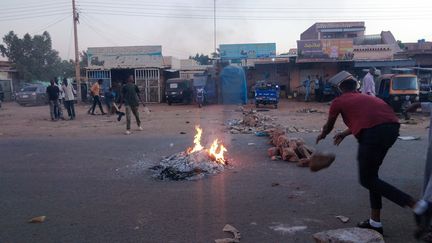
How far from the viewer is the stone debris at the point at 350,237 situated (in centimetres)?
358

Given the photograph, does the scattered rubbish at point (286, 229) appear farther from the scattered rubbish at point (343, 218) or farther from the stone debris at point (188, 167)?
the stone debris at point (188, 167)

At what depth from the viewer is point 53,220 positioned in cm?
496

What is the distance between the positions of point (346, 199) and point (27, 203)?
4.55 meters

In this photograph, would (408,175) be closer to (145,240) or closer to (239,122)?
(145,240)

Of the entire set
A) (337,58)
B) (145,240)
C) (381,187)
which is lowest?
(145,240)

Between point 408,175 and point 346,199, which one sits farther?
point 408,175

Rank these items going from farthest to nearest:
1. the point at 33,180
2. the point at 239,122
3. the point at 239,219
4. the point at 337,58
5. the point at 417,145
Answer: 1. the point at 337,58
2. the point at 239,122
3. the point at 417,145
4. the point at 33,180
5. the point at 239,219

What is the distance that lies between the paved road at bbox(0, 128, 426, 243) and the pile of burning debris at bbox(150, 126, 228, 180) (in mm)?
259

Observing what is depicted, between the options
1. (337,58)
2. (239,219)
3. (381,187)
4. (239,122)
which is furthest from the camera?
(337,58)

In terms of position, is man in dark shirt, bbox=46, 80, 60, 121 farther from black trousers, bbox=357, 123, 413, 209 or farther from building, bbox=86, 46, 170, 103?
black trousers, bbox=357, 123, 413, 209

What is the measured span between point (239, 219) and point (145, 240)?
1.19 meters

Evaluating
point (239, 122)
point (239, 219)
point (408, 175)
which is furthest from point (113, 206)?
point (239, 122)

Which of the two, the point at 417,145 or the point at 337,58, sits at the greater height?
the point at 337,58

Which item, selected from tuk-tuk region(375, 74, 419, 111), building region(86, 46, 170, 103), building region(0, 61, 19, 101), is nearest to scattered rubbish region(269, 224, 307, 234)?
tuk-tuk region(375, 74, 419, 111)
